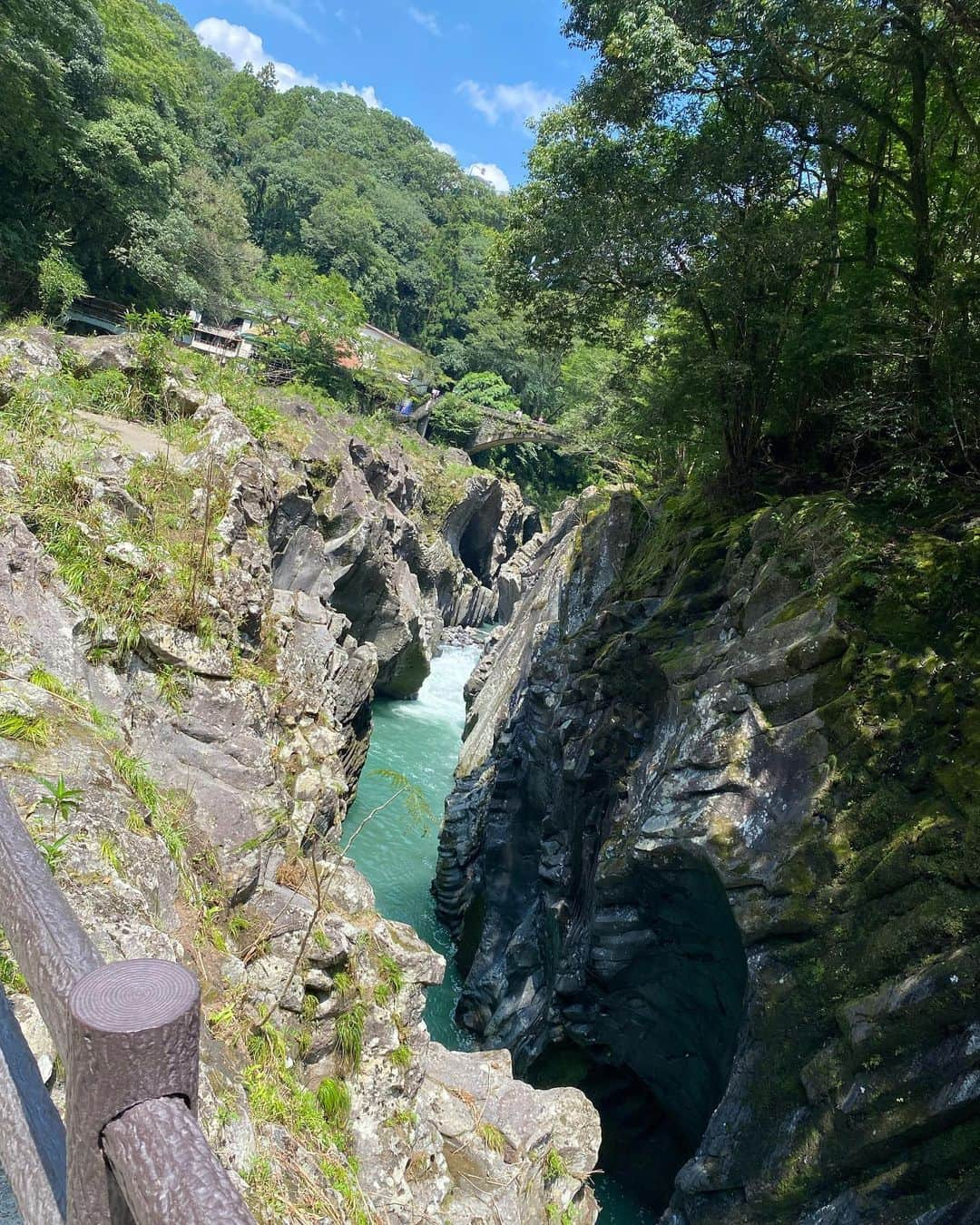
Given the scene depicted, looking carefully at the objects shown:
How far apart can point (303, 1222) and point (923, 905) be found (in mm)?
4748

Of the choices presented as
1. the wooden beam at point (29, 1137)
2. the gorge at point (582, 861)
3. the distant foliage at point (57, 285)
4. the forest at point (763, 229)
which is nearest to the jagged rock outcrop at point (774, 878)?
the gorge at point (582, 861)

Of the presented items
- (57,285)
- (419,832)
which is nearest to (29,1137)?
(419,832)

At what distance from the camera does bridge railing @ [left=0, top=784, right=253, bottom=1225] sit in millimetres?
963

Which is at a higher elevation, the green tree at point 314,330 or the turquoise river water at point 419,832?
the green tree at point 314,330

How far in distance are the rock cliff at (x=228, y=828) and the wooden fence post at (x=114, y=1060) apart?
183cm

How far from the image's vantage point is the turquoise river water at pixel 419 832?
11.2 meters

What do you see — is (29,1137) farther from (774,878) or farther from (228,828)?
(774,878)

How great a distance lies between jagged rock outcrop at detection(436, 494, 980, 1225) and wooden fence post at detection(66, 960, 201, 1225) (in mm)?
5759

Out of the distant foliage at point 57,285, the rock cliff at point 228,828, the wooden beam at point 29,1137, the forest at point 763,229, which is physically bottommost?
the rock cliff at point 228,828

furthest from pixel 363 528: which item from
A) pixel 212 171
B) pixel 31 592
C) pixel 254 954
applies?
pixel 212 171

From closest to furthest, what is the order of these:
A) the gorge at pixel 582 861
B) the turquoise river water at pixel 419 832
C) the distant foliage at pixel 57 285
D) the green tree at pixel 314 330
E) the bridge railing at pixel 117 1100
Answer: the bridge railing at pixel 117 1100, the gorge at pixel 582 861, the turquoise river water at pixel 419 832, the distant foliage at pixel 57 285, the green tree at pixel 314 330

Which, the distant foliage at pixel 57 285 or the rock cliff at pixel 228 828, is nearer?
the rock cliff at pixel 228 828

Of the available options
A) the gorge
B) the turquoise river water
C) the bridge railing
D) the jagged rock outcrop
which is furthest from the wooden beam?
the jagged rock outcrop

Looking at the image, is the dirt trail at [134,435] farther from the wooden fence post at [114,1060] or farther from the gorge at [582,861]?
the wooden fence post at [114,1060]
